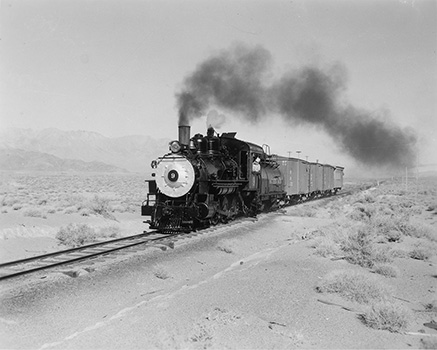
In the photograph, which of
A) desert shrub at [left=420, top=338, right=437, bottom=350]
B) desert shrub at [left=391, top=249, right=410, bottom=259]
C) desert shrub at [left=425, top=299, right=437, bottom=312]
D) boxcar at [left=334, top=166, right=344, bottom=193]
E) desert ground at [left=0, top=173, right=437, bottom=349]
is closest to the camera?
desert shrub at [left=420, top=338, right=437, bottom=350]

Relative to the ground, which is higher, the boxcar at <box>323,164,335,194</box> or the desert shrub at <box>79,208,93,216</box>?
the boxcar at <box>323,164,335,194</box>

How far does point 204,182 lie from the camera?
16141 mm

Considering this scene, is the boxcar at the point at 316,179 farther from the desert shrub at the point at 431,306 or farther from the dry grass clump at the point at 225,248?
the desert shrub at the point at 431,306

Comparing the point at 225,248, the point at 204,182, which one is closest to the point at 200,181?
the point at 204,182

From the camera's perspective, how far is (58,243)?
15.1 meters

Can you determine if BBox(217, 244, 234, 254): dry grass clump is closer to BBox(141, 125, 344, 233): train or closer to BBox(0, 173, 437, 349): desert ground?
BBox(0, 173, 437, 349): desert ground

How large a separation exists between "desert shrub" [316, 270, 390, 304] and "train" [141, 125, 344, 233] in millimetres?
7493

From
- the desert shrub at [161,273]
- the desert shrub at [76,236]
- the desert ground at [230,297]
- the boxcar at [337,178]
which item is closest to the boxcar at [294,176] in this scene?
the desert ground at [230,297]

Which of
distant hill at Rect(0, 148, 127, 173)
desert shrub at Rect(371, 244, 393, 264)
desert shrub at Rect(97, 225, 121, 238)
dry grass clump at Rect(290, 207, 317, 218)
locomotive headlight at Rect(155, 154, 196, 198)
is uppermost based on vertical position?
distant hill at Rect(0, 148, 127, 173)

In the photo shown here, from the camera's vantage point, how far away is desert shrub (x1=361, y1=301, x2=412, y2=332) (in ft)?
21.1

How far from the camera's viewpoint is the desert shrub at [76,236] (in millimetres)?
14883

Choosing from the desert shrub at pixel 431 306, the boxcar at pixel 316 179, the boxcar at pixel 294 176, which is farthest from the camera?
the boxcar at pixel 316 179

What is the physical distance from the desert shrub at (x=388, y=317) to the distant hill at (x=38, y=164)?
160110 millimetres

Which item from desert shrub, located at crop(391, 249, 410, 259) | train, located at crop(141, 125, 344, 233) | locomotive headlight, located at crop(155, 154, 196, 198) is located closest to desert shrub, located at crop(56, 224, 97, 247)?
train, located at crop(141, 125, 344, 233)
